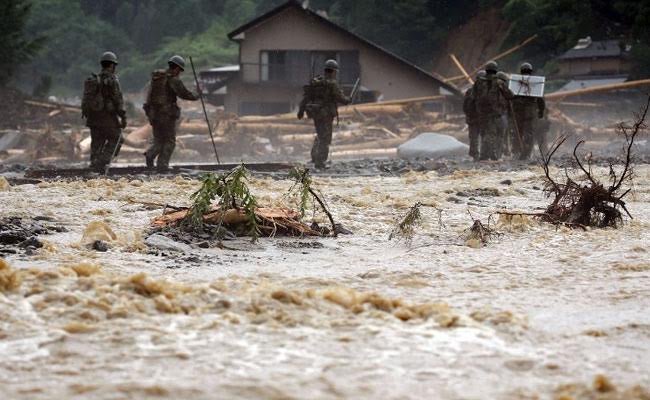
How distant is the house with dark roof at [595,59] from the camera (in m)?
32.3

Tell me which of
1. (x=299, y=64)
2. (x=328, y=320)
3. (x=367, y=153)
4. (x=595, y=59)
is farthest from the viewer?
(x=299, y=64)

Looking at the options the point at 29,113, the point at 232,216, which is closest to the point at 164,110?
the point at 232,216

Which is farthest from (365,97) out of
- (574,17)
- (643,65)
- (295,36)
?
(643,65)

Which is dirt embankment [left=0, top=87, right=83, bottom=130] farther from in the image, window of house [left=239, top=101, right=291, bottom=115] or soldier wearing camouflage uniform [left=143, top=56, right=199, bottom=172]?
soldier wearing camouflage uniform [left=143, top=56, right=199, bottom=172]

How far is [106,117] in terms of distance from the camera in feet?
47.6

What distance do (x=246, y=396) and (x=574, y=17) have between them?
32654mm

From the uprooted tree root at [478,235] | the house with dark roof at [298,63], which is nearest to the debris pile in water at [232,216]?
the uprooted tree root at [478,235]

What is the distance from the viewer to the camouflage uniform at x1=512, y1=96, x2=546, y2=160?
1909 centimetres

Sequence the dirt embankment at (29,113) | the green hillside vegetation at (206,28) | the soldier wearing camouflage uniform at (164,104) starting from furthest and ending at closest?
the green hillside vegetation at (206,28)
the dirt embankment at (29,113)
the soldier wearing camouflage uniform at (164,104)

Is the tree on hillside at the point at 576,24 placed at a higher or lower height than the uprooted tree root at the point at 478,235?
higher

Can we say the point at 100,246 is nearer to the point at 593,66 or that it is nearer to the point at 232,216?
the point at 232,216

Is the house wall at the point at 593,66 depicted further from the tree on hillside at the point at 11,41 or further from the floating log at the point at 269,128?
the tree on hillside at the point at 11,41

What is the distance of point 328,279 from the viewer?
20.1ft

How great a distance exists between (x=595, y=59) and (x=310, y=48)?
10854 millimetres
